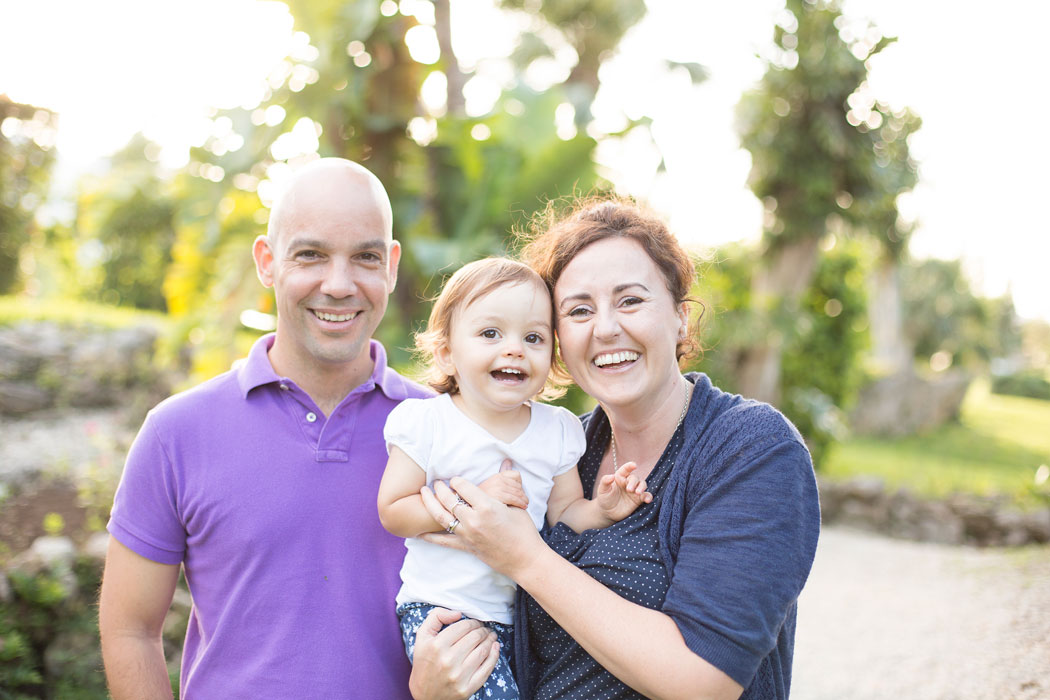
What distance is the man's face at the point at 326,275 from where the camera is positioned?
2113 millimetres

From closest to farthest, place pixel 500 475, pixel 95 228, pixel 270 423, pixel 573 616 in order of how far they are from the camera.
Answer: pixel 573 616, pixel 500 475, pixel 270 423, pixel 95 228

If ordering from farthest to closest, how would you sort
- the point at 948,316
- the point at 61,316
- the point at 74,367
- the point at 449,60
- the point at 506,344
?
the point at 948,316, the point at 61,316, the point at 74,367, the point at 449,60, the point at 506,344

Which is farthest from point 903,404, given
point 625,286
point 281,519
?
point 281,519

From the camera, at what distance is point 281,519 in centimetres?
198

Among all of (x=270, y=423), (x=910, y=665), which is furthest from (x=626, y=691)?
(x=910, y=665)

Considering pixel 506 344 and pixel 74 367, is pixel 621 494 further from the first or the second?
pixel 74 367

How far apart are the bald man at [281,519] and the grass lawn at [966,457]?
748 cm

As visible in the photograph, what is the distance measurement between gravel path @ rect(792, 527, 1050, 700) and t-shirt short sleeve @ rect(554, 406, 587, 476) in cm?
205

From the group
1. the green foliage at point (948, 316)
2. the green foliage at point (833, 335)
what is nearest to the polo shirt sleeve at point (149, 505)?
the green foliage at point (833, 335)

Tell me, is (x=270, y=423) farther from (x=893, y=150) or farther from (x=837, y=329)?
(x=837, y=329)

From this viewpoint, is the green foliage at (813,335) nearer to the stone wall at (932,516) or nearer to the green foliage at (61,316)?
the stone wall at (932,516)

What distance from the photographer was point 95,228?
15234 millimetres

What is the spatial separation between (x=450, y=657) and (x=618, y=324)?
37.0 inches

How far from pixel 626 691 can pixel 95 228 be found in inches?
656
